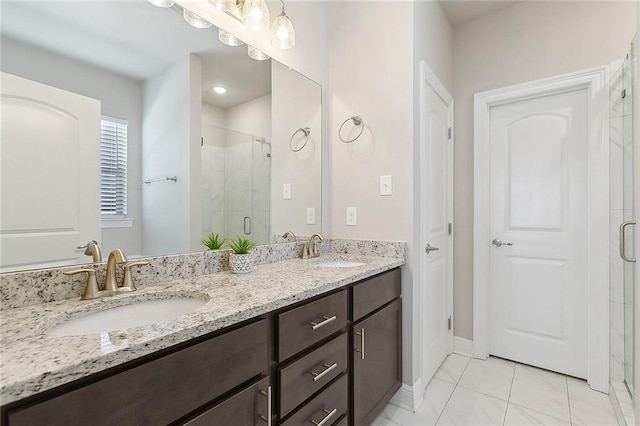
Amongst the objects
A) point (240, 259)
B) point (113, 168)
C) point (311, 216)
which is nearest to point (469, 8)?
point (311, 216)

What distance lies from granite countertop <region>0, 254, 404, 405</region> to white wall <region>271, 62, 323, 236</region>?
0.57 metres

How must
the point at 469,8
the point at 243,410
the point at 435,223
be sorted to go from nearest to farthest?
the point at 243,410, the point at 435,223, the point at 469,8

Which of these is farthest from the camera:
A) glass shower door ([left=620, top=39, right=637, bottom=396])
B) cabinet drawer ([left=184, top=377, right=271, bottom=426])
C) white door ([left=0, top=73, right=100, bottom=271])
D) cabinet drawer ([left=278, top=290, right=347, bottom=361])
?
glass shower door ([left=620, top=39, right=637, bottom=396])

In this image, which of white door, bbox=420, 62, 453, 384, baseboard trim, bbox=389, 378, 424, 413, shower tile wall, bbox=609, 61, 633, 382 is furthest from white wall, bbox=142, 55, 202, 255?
shower tile wall, bbox=609, 61, 633, 382

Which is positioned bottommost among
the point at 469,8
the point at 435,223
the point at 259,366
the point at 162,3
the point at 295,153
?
the point at 259,366

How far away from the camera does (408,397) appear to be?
69.3 inches

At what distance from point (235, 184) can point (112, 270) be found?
0.70m

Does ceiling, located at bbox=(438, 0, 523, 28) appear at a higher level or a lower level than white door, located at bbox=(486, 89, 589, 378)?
higher

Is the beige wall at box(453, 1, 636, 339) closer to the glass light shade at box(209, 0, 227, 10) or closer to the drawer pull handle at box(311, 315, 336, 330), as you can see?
the drawer pull handle at box(311, 315, 336, 330)

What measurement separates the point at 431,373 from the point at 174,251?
1.83 metres

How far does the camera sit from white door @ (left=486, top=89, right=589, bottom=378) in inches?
82.6

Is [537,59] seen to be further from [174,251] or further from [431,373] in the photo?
[174,251]

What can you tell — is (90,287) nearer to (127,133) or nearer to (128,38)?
(127,133)

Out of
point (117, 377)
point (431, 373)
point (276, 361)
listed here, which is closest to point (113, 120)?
point (117, 377)
